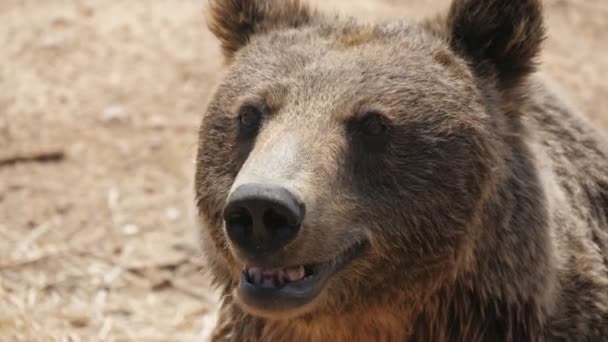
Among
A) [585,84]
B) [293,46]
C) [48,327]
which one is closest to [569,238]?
[293,46]

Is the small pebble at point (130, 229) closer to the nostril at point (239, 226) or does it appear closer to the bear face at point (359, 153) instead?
the bear face at point (359, 153)

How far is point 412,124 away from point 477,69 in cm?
46

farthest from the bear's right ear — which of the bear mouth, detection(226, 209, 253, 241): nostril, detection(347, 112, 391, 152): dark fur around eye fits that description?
detection(226, 209, 253, 241): nostril

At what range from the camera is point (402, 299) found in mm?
4141

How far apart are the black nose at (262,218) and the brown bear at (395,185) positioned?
0.01m

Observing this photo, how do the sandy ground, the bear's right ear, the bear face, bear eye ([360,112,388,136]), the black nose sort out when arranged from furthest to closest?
the sandy ground
the bear's right ear
bear eye ([360,112,388,136])
the bear face
the black nose

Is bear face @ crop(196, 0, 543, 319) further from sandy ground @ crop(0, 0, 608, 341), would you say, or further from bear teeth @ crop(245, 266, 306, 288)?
sandy ground @ crop(0, 0, 608, 341)

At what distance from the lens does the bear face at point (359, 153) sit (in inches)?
148


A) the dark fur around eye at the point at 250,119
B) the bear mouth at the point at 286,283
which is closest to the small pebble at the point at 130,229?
the dark fur around eye at the point at 250,119

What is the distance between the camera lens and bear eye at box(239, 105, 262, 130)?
4.17m

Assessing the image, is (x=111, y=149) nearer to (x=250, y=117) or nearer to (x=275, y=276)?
(x=250, y=117)

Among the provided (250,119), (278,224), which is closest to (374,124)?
(250,119)

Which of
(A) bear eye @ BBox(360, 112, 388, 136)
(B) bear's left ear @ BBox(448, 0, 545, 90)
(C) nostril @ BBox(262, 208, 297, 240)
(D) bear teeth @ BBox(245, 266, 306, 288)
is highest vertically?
(B) bear's left ear @ BBox(448, 0, 545, 90)

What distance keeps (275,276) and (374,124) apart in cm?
66
